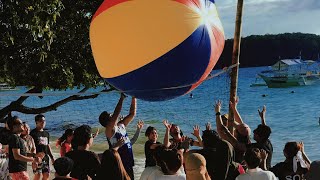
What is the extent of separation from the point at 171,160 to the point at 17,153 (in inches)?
108

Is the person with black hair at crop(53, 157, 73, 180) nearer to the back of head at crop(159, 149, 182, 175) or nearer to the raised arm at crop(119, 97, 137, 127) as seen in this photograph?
the back of head at crop(159, 149, 182, 175)

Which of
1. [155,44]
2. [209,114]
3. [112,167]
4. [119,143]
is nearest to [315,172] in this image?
[112,167]

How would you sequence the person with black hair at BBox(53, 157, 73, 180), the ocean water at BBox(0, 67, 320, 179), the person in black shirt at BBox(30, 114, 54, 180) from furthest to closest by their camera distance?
the ocean water at BBox(0, 67, 320, 179)
the person in black shirt at BBox(30, 114, 54, 180)
the person with black hair at BBox(53, 157, 73, 180)

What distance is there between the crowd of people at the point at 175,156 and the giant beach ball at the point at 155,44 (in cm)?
56

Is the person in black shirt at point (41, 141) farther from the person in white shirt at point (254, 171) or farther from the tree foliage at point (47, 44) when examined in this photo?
the person in white shirt at point (254, 171)

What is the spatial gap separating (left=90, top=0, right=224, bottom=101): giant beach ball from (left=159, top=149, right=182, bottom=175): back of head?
97cm

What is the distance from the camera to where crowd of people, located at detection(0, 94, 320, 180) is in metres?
4.38

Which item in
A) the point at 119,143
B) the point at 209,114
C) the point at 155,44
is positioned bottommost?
the point at 209,114

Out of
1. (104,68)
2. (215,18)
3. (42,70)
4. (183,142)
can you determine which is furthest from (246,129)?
(42,70)

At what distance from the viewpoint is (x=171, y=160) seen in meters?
4.34

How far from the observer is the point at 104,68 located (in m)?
5.40

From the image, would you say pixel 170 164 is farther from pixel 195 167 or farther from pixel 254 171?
pixel 254 171

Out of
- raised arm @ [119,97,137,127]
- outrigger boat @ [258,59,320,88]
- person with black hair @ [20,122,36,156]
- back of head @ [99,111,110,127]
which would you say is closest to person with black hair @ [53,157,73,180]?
back of head @ [99,111,110,127]

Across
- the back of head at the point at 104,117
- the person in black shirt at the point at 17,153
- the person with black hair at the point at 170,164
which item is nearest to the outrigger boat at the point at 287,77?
the person in black shirt at the point at 17,153
